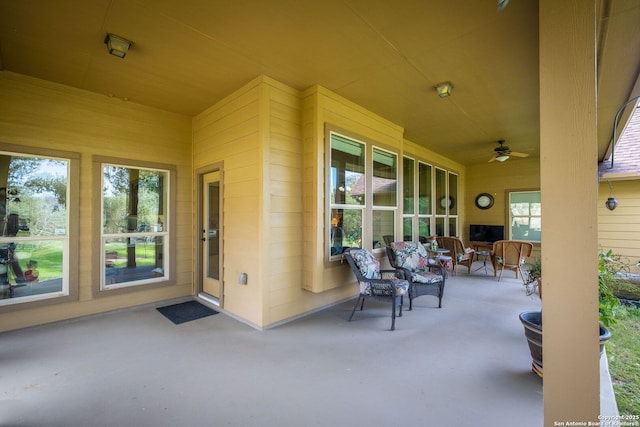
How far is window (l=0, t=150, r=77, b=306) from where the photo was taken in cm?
317

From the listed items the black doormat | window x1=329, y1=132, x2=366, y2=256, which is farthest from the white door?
window x1=329, y1=132, x2=366, y2=256

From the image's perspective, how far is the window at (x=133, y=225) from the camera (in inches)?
150

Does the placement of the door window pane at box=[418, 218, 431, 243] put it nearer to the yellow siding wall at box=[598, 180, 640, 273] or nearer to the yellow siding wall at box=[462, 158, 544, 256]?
the yellow siding wall at box=[462, 158, 544, 256]

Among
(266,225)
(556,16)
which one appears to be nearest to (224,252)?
(266,225)

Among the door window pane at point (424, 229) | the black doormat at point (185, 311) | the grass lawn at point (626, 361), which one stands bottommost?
the grass lawn at point (626, 361)

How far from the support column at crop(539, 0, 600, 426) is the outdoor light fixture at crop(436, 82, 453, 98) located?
2.07m

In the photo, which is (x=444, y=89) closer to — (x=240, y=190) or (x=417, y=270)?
(x=417, y=270)

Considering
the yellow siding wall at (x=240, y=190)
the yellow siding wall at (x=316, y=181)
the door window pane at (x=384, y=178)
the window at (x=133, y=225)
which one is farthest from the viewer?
the door window pane at (x=384, y=178)

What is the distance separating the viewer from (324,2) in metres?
2.10

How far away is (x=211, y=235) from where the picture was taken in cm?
433

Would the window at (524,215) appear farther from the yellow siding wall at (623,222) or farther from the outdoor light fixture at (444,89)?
the outdoor light fixture at (444,89)

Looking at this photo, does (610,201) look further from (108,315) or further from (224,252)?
(108,315)

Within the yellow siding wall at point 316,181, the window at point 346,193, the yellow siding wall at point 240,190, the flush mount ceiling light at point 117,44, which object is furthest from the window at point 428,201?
the flush mount ceiling light at point 117,44

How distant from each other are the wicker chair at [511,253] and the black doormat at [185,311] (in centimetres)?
556
